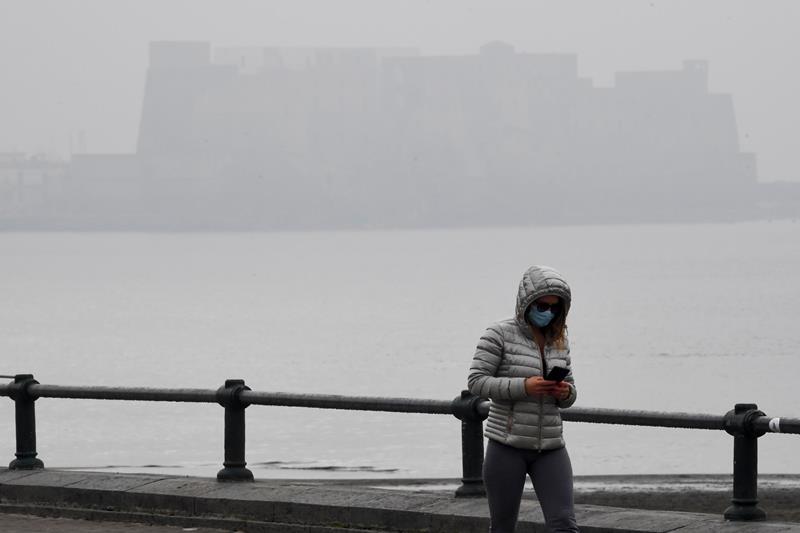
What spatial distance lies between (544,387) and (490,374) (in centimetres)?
30

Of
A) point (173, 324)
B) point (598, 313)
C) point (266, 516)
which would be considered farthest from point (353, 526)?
point (598, 313)

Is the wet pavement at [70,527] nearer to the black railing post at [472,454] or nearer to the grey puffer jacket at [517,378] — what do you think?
the black railing post at [472,454]

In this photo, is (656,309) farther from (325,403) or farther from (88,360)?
(325,403)

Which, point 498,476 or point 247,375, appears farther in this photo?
point 247,375

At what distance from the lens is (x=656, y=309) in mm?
110438

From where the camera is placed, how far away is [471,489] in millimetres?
9789

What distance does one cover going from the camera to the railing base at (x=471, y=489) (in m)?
9.77

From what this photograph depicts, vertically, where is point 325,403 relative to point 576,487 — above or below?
above

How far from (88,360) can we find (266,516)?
6081cm

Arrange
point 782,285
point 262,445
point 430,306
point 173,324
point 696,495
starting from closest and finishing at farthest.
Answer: point 696,495
point 262,445
point 173,324
point 430,306
point 782,285

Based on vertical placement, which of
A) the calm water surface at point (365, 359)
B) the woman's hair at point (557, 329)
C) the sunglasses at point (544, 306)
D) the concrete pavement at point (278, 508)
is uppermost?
the sunglasses at point (544, 306)

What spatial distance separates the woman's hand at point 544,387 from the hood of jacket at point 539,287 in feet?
0.97

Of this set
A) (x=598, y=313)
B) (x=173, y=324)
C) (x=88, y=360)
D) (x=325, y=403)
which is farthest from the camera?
(x=598, y=313)

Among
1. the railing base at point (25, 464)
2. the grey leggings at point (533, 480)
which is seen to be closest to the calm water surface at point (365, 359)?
the railing base at point (25, 464)
